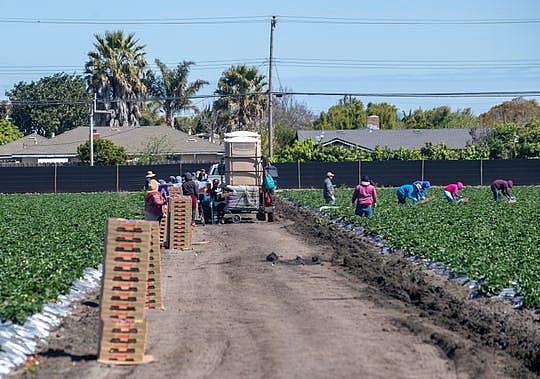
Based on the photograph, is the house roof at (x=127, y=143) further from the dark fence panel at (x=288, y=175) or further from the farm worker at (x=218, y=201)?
the farm worker at (x=218, y=201)

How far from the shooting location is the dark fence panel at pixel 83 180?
200ft

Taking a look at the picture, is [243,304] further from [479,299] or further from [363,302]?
[479,299]

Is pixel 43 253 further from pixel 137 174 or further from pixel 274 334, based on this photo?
pixel 137 174

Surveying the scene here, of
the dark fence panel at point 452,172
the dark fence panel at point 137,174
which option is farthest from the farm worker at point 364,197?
the dark fence panel at point 452,172

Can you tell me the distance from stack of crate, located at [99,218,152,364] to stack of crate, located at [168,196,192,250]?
36.4 ft

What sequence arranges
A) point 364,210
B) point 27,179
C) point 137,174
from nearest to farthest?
point 364,210 → point 27,179 → point 137,174

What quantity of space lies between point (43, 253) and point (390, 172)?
44344 mm

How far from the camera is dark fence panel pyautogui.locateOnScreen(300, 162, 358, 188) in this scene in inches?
2413

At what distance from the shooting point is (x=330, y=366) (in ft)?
34.4

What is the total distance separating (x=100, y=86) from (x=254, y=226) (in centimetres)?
5080

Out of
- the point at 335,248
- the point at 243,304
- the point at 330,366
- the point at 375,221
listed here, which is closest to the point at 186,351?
the point at 330,366

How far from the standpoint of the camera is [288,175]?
201 ft

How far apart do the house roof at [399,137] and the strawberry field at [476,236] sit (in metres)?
41.0

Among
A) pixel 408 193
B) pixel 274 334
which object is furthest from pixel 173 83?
pixel 274 334
